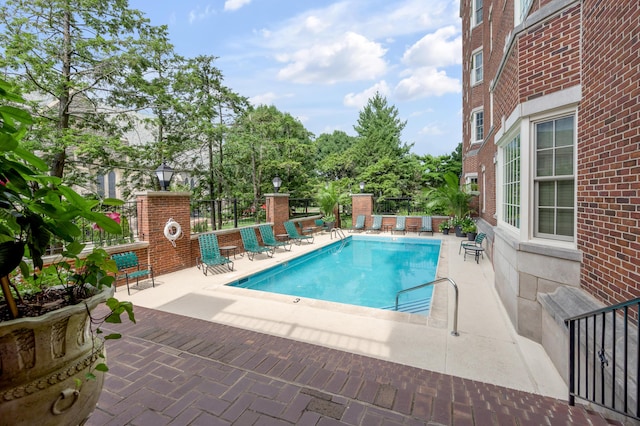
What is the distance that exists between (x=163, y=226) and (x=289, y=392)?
270 inches

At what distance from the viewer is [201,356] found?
372cm

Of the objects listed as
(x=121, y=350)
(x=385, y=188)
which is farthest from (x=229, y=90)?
(x=121, y=350)

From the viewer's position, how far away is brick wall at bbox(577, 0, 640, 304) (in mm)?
2840

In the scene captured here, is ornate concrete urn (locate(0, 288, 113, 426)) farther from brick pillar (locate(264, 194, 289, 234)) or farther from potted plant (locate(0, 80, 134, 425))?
brick pillar (locate(264, 194, 289, 234))

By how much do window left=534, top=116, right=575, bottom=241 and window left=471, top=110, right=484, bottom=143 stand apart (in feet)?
37.7

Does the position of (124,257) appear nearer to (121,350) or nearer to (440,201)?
(121,350)

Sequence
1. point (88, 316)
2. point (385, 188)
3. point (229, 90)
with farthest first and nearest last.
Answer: point (385, 188) < point (229, 90) < point (88, 316)

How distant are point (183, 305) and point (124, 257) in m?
2.51

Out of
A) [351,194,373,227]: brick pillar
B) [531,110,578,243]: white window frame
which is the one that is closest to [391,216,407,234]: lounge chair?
[351,194,373,227]: brick pillar

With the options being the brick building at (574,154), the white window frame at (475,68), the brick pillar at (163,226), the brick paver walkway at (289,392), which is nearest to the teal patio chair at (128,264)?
the brick pillar at (163,226)

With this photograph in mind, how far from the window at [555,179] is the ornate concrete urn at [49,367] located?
5.43m

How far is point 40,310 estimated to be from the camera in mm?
1624

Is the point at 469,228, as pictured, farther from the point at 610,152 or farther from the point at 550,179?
the point at 610,152

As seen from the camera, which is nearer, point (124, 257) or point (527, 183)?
point (527, 183)
